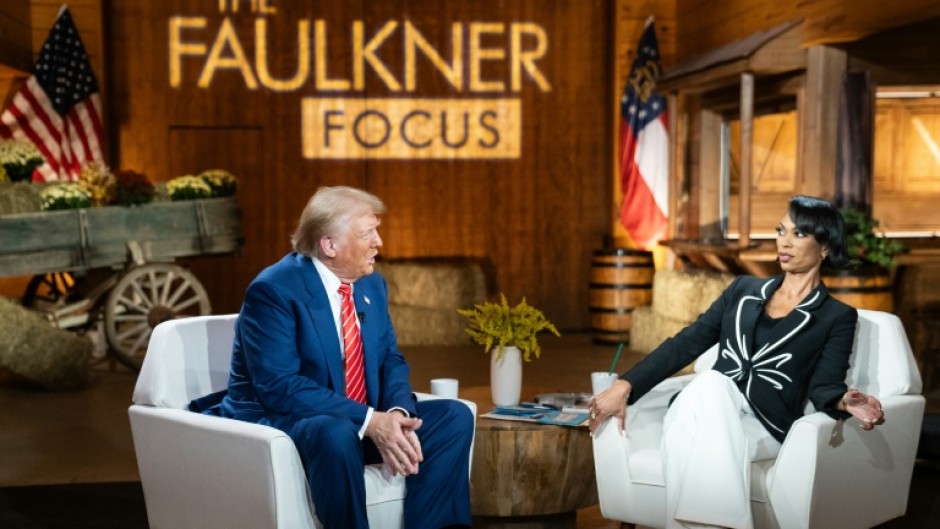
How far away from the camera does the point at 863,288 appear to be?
6.26 m

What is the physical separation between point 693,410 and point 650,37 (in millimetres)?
6486

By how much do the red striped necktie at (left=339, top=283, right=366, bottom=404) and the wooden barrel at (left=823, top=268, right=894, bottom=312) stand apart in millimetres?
3724

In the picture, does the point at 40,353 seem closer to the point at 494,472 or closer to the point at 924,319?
the point at 494,472

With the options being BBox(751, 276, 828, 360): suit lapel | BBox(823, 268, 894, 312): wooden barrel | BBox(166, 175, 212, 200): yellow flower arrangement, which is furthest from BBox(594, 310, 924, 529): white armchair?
BBox(166, 175, 212, 200): yellow flower arrangement

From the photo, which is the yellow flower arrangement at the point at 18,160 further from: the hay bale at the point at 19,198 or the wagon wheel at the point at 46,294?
the wagon wheel at the point at 46,294

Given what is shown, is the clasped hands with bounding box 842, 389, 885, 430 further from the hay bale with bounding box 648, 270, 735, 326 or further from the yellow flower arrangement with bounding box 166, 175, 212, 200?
the yellow flower arrangement with bounding box 166, 175, 212, 200

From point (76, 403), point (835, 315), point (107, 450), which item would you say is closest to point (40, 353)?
point (76, 403)

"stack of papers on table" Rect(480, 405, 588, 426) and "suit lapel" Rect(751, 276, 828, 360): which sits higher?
"suit lapel" Rect(751, 276, 828, 360)

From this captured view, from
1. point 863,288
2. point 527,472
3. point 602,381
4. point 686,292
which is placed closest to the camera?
point 527,472

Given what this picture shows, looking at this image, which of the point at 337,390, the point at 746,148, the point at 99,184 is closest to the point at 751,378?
the point at 337,390

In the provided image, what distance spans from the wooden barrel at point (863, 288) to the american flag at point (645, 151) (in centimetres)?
288

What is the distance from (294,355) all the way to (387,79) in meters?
6.57

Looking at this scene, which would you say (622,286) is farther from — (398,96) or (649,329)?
(398,96)

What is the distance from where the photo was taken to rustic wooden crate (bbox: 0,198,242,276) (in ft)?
22.2
